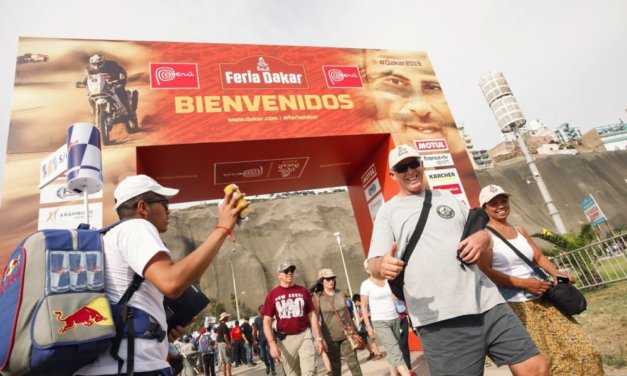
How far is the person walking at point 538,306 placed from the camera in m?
2.86

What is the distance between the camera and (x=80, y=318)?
1.40 m

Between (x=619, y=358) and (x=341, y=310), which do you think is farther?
(x=341, y=310)

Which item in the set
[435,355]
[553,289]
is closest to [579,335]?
[553,289]

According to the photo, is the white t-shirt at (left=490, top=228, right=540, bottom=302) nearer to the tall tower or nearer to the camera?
the camera

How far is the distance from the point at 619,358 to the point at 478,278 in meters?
3.20

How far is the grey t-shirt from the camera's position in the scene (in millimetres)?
2342

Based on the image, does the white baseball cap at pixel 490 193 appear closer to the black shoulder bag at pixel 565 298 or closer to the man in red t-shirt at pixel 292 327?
the black shoulder bag at pixel 565 298

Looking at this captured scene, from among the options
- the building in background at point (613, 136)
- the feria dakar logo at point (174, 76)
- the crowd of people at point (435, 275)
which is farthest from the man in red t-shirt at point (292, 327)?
the building in background at point (613, 136)

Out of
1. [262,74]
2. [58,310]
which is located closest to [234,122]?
[262,74]

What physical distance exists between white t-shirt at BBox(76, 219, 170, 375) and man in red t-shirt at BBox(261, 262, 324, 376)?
11.4ft

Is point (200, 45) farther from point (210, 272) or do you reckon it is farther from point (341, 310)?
point (210, 272)

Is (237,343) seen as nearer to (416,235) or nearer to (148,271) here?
(416,235)

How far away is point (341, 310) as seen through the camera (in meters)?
6.06

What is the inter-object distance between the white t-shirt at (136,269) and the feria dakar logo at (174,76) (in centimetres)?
604
